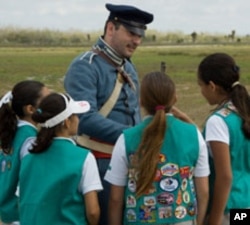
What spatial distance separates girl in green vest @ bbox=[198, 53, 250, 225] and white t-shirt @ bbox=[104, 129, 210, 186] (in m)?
0.17

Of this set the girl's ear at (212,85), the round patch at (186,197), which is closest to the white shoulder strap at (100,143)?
the girl's ear at (212,85)

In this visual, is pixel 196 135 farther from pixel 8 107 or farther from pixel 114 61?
pixel 8 107

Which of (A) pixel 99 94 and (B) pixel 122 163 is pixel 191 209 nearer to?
(B) pixel 122 163

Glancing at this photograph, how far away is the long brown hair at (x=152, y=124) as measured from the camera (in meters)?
3.40

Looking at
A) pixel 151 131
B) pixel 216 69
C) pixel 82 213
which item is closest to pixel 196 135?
pixel 151 131

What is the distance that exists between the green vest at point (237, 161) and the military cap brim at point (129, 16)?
0.76m

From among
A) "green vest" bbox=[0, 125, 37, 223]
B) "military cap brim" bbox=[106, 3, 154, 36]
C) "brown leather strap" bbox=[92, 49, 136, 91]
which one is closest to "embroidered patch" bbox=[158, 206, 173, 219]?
"green vest" bbox=[0, 125, 37, 223]

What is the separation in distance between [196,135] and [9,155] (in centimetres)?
114

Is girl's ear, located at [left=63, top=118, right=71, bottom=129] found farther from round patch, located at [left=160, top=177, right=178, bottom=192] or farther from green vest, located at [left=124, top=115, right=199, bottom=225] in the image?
round patch, located at [left=160, top=177, right=178, bottom=192]

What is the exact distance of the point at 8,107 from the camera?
403cm

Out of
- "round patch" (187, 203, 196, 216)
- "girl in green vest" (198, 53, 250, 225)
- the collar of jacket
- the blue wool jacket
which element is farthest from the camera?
the collar of jacket

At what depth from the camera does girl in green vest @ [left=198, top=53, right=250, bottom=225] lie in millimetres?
3695

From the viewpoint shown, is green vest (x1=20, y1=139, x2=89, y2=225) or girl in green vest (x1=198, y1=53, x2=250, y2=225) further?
girl in green vest (x1=198, y1=53, x2=250, y2=225)

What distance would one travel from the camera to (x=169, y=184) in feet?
11.3
